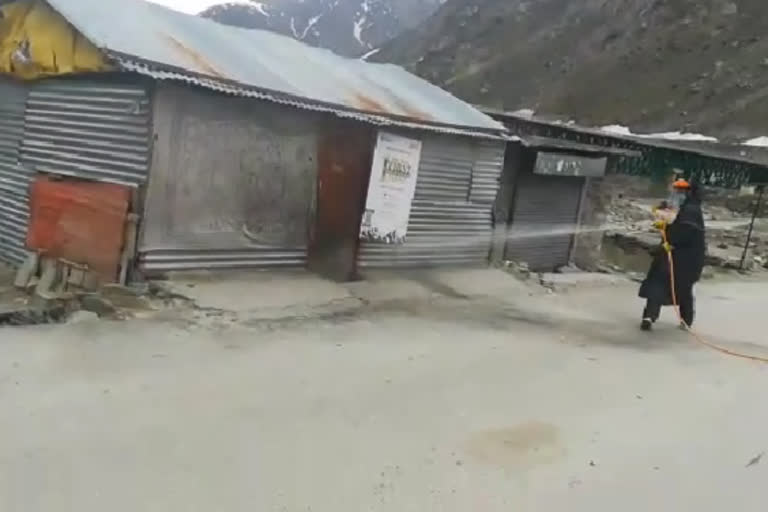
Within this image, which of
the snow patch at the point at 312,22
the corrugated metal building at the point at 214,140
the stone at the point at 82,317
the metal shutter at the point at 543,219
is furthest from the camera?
the snow patch at the point at 312,22

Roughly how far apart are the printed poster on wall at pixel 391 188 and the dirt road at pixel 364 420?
6.86 ft

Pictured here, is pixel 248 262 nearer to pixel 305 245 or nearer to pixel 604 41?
pixel 305 245

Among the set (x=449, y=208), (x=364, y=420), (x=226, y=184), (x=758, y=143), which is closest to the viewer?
(x=364, y=420)

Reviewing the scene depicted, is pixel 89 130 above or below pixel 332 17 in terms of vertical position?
below

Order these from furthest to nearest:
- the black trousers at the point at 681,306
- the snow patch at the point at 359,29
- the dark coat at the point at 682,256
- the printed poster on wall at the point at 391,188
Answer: the snow patch at the point at 359,29
the printed poster on wall at the point at 391,188
the black trousers at the point at 681,306
the dark coat at the point at 682,256

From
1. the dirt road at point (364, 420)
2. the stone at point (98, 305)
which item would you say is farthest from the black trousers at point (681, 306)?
the stone at point (98, 305)

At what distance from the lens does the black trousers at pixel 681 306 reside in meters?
8.58

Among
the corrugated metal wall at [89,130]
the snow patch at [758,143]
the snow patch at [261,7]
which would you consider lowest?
the corrugated metal wall at [89,130]

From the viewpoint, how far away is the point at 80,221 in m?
8.73

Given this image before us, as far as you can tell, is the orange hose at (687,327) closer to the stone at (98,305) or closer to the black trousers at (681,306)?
the black trousers at (681,306)

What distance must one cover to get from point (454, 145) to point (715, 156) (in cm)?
880

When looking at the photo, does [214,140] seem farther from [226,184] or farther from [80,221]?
[80,221]

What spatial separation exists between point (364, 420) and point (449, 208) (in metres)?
6.80

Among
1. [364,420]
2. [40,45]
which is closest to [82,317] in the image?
[364,420]
